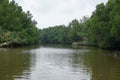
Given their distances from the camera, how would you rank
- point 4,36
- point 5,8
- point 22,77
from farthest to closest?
point 5,8, point 4,36, point 22,77

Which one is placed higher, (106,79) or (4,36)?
(4,36)

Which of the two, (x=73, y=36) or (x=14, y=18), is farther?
(x=73, y=36)

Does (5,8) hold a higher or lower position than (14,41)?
higher

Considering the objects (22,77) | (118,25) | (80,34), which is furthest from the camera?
(80,34)

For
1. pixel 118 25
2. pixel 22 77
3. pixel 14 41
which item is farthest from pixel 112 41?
pixel 22 77

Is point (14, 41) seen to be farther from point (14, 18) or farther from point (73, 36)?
point (73, 36)

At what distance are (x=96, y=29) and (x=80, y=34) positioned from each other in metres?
76.9

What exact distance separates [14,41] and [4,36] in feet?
9.70

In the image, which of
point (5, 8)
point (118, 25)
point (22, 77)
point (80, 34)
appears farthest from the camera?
point (80, 34)

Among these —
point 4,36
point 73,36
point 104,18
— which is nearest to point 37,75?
point 104,18

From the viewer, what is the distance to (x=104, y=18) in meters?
75.1

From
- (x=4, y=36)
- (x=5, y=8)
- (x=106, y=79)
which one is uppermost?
(x=5, y=8)

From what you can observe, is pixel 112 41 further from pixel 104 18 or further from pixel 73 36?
pixel 73 36

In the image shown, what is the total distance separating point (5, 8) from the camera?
102 metres
